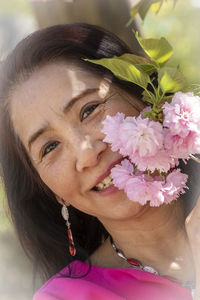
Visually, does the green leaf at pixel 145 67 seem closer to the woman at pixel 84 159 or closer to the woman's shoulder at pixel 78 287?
the woman at pixel 84 159

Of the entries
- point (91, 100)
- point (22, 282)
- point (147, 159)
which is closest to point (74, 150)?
point (91, 100)

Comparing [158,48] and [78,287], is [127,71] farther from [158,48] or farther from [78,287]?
[78,287]

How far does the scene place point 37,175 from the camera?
2352 mm

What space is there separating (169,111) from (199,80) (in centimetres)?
52

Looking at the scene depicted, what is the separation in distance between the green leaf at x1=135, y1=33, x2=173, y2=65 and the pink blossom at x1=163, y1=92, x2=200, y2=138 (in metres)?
0.15

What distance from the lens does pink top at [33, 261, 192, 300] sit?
84.5 inches

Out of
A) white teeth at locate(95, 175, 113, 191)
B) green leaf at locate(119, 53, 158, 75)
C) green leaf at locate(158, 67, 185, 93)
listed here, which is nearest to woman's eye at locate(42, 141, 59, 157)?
white teeth at locate(95, 175, 113, 191)

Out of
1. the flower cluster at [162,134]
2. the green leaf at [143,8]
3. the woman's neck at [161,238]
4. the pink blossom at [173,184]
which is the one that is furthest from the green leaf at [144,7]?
the woman's neck at [161,238]

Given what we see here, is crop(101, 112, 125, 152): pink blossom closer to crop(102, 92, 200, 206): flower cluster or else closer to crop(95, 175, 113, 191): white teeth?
crop(102, 92, 200, 206): flower cluster

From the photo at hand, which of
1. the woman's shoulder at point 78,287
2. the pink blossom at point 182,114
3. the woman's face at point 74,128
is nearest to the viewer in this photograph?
the pink blossom at point 182,114

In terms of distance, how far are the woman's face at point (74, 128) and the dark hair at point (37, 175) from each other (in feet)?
0.27

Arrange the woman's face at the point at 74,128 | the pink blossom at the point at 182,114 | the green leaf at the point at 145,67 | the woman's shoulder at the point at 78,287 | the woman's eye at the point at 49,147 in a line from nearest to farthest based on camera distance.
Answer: the pink blossom at the point at 182,114
the green leaf at the point at 145,67
the woman's face at the point at 74,128
the woman's eye at the point at 49,147
the woman's shoulder at the point at 78,287

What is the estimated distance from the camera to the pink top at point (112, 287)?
2146mm

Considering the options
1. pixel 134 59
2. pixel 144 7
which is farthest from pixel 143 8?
pixel 134 59
